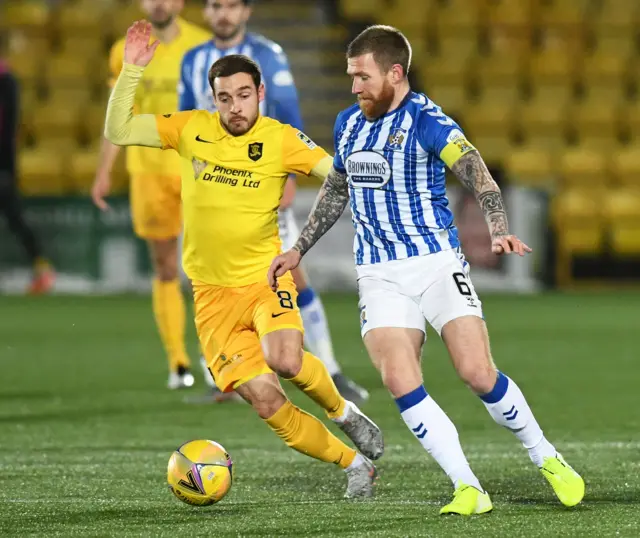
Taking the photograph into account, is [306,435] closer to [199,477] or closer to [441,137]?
[199,477]

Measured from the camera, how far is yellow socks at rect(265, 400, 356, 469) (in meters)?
5.11

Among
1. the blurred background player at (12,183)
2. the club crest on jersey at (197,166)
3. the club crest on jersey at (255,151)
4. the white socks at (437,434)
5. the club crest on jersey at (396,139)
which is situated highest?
the club crest on jersey at (396,139)

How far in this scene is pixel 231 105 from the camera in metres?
5.36

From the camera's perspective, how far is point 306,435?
201 inches

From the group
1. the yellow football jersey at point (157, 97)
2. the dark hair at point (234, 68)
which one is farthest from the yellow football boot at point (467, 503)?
the yellow football jersey at point (157, 97)

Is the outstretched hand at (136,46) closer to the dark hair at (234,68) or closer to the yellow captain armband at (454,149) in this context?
the dark hair at (234,68)

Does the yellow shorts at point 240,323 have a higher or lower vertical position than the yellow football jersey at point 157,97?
lower

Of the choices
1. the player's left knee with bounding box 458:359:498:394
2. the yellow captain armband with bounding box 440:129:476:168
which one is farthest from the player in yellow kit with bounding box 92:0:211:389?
the player's left knee with bounding box 458:359:498:394

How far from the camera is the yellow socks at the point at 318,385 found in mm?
5160

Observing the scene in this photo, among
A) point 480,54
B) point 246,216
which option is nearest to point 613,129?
point 480,54

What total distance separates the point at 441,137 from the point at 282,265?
0.71m

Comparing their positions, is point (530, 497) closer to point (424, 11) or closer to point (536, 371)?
point (536, 371)

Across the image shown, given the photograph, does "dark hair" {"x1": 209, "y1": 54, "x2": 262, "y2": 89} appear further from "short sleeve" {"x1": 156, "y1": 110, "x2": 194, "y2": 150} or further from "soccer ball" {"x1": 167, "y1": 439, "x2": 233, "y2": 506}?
"soccer ball" {"x1": 167, "y1": 439, "x2": 233, "y2": 506}

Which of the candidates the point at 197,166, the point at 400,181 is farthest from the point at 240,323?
the point at 400,181
